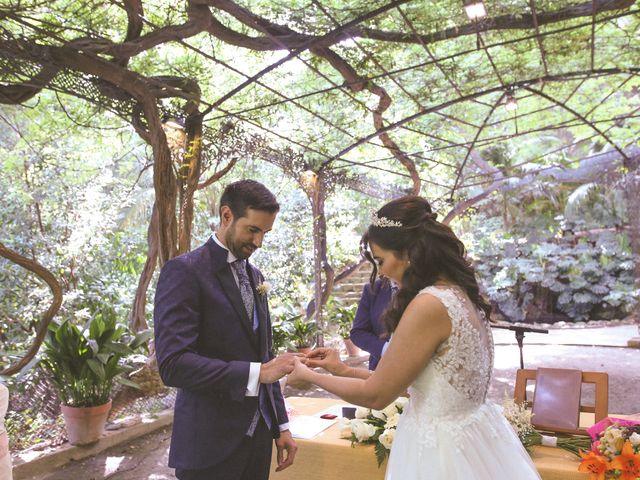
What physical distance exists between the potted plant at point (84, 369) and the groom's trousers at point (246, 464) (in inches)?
117

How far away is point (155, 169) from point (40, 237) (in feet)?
10.4

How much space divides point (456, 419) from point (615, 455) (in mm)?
722

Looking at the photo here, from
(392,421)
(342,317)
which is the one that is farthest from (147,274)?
(342,317)

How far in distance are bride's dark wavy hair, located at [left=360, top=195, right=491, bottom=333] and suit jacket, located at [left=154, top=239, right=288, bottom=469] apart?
1.73ft

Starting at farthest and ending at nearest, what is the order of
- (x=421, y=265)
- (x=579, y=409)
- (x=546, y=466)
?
1. (x=579, y=409)
2. (x=546, y=466)
3. (x=421, y=265)

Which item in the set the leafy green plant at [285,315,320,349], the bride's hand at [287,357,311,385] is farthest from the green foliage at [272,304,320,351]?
the bride's hand at [287,357,311,385]

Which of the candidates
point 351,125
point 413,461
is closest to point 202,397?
point 413,461

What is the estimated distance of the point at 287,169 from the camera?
805 centimetres

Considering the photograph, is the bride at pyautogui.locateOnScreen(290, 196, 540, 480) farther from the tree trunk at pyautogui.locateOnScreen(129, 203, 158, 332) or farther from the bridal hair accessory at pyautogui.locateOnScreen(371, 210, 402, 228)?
the tree trunk at pyautogui.locateOnScreen(129, 203, 158, 332)

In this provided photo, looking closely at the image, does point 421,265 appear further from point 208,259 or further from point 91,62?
point 91,62

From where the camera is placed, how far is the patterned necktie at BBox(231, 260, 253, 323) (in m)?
2.30

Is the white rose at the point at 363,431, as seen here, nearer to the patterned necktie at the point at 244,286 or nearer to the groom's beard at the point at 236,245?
the patterned necktie at the point at 244,286

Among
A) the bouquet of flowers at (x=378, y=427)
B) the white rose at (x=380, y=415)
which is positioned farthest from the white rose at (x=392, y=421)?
the white rose at (x=380, y=415)

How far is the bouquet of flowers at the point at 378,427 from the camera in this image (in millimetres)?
2662
